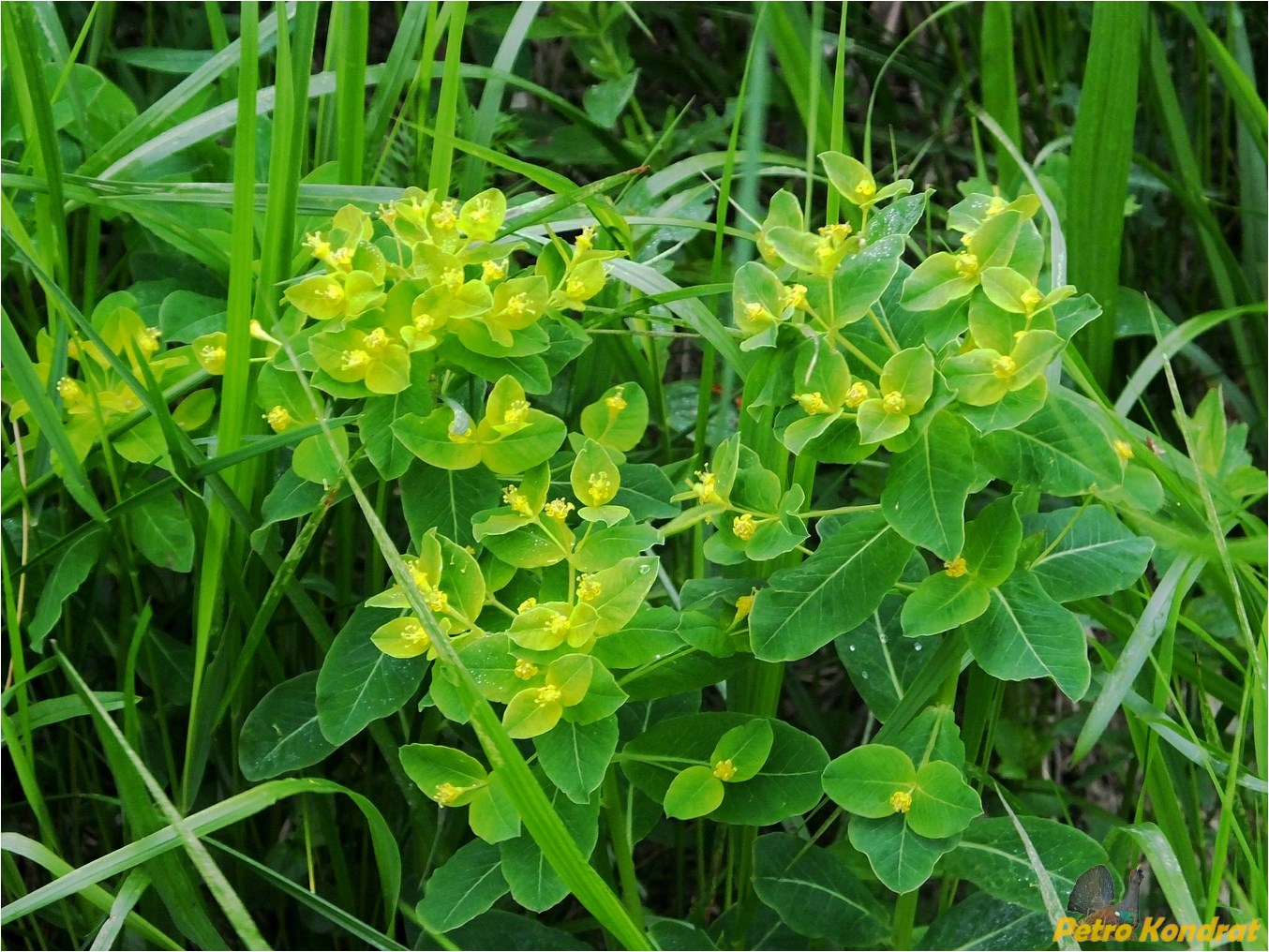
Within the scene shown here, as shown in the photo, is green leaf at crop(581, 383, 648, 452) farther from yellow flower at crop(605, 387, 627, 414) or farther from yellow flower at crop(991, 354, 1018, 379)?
yellow flower at crop(991, 354, 1018, 379)

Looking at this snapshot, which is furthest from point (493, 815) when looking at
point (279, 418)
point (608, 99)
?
point (608, 99)

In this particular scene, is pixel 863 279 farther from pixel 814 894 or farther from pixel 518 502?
pixel 814 894

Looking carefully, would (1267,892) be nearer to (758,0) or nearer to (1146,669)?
A: (1146,669)

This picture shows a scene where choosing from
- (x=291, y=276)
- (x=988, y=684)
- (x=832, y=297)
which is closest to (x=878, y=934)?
(x=988, y=684)

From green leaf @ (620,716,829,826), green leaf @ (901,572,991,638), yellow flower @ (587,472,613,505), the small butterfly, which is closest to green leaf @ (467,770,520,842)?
green leaf @ (620,716,829,826)

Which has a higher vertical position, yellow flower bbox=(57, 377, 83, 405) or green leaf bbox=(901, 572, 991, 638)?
yellow flower bbox=(57, 377, 83, 405)
